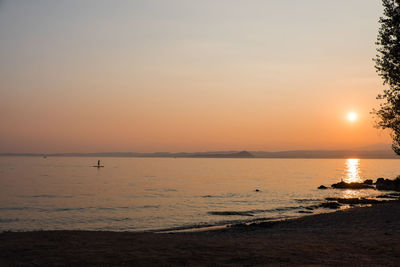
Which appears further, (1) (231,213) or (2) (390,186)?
(2) (390,186)

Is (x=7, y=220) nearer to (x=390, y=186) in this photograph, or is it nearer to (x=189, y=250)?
(x=189, y=250)

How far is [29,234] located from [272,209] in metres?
29.5

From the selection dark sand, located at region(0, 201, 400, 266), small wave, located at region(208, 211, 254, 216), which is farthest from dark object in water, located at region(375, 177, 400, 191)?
dark sand, located at region(0, 201, 400, 266)

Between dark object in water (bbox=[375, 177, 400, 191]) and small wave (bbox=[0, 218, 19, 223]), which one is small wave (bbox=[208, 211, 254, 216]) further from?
dark object in water (bbox=[375, 177, 400, 191])

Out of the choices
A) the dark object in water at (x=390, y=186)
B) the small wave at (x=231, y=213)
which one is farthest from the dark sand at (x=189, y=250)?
the dark object in water at (x=390, y=186)

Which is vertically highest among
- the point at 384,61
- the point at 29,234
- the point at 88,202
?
the point at 384,61

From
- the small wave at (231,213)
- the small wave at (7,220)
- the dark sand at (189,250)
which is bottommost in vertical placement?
the small wave at (7,220)

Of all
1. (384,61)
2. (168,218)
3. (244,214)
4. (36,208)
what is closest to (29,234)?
(168,218)

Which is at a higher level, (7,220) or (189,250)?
(189,250)

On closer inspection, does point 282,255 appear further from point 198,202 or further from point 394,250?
Result: point 198,202

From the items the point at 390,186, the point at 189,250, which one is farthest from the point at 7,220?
the point at 390,186

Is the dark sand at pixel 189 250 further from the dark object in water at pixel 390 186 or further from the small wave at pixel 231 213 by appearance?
the dark object in water at pixel 390 186

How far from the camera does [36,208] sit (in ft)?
137

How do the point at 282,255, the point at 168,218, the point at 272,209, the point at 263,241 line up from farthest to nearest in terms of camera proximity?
the point at 272,209
the point at 168,218
the point at 263,241
the point at 282,255
